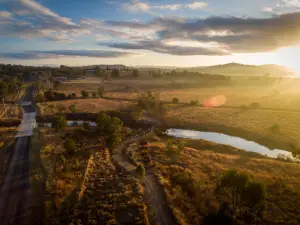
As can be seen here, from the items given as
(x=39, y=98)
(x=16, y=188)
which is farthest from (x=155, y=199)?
(x=39, y=98)

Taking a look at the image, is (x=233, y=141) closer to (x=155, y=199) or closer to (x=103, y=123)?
(x=103, y=123)

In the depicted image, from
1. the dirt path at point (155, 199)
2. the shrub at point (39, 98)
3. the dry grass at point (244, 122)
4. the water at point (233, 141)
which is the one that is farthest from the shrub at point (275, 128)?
the shrub at point (39, 98)

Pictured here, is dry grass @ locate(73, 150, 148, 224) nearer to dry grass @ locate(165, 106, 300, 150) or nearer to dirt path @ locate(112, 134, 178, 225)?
dirt path @ locate(112, 134, 178, 225)

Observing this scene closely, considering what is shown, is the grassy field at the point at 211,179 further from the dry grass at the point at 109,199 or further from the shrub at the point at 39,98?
the shrub at the point at 39,98

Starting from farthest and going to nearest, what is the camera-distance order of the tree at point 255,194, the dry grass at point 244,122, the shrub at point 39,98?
the shrub at point 39,98 < the dry grass at point 244,122 < the tree at point 255,194

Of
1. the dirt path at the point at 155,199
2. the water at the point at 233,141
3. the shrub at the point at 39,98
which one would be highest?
the shrub at the point at 39,98

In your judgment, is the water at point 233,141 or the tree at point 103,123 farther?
the tree at point 103,123

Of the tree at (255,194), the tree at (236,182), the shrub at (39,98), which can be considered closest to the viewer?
the tree at (255,194)
